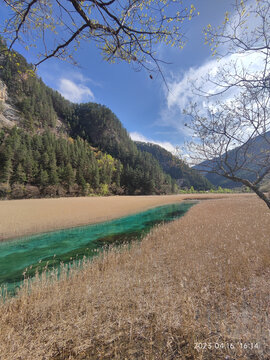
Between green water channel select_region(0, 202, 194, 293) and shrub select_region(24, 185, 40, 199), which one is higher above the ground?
shrub select_region(24, 185, 40, 199)

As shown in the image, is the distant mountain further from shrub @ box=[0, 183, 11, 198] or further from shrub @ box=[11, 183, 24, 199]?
shrub @ box=[11, 183, 24, 199]

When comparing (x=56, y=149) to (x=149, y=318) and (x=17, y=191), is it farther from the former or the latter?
(x=149, y=318)

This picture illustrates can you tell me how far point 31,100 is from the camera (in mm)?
77688

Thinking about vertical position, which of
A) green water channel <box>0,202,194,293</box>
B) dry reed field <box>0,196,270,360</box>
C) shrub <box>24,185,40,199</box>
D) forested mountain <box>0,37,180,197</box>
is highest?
forested mountain <box>0,37,180,197</box>

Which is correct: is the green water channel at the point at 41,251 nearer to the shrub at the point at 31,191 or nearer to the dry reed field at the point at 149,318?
the dry reed field at the point at 149,318

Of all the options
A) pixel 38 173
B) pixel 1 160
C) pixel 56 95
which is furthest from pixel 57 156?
pixel 56 95

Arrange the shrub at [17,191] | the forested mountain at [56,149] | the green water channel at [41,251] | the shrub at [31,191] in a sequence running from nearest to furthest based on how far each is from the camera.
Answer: the green water channel at [41,251], the shrub at [17,191], the forested mountain at [56,149], the shrub at [31,191]

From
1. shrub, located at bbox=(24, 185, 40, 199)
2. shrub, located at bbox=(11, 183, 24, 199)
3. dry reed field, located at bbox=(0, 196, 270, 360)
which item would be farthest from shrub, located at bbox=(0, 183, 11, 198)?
dry reed field, located at bbox=(0, 196, 270, 360)

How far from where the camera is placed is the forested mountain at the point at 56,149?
3447 centimetres

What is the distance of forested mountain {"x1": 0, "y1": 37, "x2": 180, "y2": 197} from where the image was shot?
34.5m
